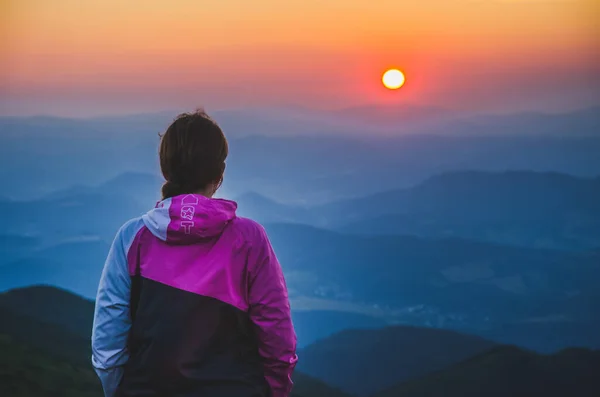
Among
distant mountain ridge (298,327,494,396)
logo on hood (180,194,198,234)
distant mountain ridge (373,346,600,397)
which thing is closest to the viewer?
logo on hood (180,194,198,234)

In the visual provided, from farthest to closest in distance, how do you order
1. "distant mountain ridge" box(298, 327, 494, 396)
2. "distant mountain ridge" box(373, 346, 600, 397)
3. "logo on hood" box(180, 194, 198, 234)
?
"distant mountain ridge" box(298, 327, 494, 396) < "distant mountain ridge" box(373, 346, 600, 397) < "logo on hood" box(180, 194, 198, 234)

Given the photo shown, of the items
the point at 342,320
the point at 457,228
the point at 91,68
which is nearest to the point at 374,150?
the point at 457,228

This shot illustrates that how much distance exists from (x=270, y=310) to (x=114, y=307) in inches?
14.0

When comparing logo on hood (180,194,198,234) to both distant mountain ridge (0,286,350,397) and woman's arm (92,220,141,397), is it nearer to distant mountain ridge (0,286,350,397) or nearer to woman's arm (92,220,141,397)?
woman's arm (92,220,141,397)

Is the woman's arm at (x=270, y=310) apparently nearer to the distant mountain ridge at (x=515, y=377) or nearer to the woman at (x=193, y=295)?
the woman at (x=193, y=295)

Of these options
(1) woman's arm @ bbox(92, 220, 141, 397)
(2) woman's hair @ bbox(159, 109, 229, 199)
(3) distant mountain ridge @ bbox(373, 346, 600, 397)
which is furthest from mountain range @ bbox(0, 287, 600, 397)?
(2) woman's hair @ bbox(159, 109, 229, 199)

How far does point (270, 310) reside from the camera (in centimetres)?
168

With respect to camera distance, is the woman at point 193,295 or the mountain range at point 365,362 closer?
the woman at point 193,295

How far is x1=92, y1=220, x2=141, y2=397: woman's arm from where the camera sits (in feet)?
5.56

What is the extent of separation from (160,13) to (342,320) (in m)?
1.85

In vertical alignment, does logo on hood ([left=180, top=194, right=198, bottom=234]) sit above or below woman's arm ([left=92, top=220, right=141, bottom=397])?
above

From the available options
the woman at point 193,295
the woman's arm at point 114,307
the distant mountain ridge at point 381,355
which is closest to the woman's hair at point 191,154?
the woman at point 193,295

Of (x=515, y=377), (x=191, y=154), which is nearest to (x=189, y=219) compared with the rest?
(x=191, y=154)

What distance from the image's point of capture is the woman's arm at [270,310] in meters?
1.67
